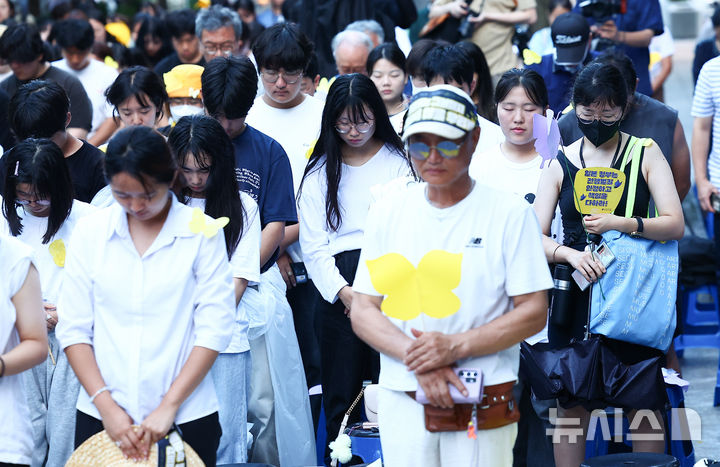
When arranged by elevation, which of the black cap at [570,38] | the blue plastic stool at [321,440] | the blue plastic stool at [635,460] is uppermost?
the black cap at [570,38]

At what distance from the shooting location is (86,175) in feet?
16.2

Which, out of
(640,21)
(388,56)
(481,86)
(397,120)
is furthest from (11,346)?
(640,21)

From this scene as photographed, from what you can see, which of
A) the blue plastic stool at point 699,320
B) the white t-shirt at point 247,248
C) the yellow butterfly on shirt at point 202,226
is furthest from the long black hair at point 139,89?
the blue plastic stool at point 699,320

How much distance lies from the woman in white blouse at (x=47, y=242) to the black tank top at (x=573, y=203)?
2037 millimetres

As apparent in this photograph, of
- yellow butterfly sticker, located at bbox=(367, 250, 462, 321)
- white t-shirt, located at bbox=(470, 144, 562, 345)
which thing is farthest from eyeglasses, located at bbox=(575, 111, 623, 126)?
yellow butterfly sticker, located at bbox=(367, 250, 462, 321)

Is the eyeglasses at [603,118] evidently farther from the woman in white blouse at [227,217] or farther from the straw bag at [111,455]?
the straw bag at [111,455]

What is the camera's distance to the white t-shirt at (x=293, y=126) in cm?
565

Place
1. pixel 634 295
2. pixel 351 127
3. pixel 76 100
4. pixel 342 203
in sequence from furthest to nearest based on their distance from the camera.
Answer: pixel 76 100 < pixel 342 203 < pixel 351 127 < pixel 634 295

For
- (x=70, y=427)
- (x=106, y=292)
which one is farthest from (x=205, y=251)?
(x=70, y=427)

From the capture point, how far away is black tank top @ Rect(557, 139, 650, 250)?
4547 mm

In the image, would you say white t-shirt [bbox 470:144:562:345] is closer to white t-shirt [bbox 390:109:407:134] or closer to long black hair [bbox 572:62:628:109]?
long black hair [bbox 572:62:628:109]

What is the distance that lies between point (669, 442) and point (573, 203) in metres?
1.12

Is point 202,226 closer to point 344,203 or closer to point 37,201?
point 37,201

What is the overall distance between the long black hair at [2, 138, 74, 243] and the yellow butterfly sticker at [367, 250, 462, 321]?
1.60m
